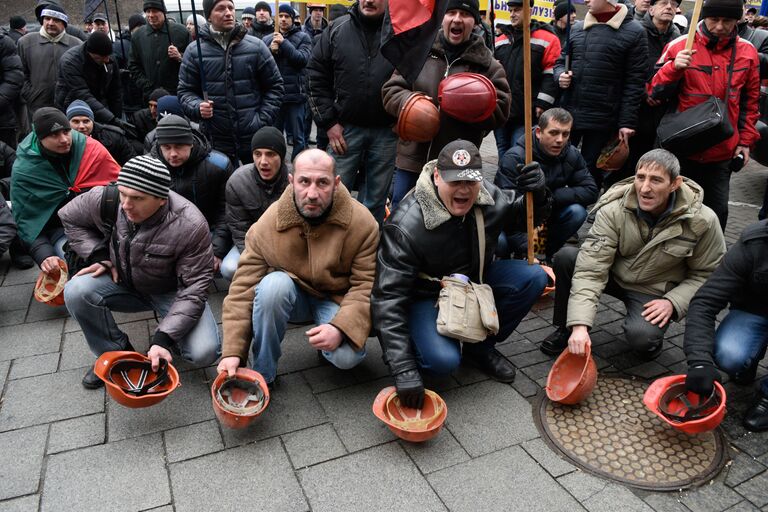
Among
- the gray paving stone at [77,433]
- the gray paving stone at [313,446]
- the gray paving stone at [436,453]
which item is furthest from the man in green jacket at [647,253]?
the gray paving stone at [77,433]

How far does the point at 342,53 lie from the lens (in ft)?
14.8

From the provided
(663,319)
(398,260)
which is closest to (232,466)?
(398,260)

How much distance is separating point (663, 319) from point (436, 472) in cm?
165

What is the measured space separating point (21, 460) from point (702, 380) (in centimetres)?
334

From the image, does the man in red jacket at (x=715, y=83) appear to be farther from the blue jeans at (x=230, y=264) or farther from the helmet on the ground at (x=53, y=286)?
the helmet on the ground at (x=53, y=286)

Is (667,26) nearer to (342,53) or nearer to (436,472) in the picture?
(342,53)

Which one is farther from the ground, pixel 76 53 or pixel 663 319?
pixel 76 53

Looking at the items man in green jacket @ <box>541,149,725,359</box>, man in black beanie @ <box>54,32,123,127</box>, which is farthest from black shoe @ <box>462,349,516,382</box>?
man in black beanie @ <box>54,32,123,127</box>

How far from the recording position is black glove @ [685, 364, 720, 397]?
9.62 ft

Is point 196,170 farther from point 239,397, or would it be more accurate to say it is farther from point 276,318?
point 239,397

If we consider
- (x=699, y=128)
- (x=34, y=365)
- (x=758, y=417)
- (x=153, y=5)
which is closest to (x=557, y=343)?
(x=758, y=417)

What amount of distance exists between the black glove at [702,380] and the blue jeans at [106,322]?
8.38 feet

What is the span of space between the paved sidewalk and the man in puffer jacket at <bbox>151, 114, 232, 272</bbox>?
4.21 feet

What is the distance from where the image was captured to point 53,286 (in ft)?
14.2
